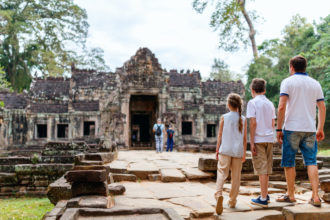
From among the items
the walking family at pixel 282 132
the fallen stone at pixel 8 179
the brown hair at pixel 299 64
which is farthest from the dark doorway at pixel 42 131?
the brown hair at pixel 299 64

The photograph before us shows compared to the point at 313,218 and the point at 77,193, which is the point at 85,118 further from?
the point at 313,218

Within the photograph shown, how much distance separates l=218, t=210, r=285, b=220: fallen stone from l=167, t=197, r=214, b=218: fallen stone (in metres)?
0.35

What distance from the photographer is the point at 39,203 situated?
7145 millimetres

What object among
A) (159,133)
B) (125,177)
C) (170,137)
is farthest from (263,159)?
(170,137)

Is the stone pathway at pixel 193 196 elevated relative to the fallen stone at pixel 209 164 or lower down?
lower down

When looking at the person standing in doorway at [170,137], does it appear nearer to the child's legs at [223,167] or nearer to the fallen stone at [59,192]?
the fallen stone at [59,192]

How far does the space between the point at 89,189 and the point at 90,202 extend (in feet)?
1.40

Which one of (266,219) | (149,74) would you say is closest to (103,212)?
(266,219)

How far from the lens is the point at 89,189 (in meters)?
4.14

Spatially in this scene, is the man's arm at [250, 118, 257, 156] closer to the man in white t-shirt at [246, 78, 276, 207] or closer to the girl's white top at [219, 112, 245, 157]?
the man in white t-shirt at [246, 78, 276, 207]

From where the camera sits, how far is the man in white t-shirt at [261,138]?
398cm

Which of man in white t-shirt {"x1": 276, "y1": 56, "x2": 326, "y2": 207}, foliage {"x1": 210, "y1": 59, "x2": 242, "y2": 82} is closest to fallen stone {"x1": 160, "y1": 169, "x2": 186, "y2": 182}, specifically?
man in white t-shirt {"x1": 276, "y1": 56, "x2": 326, "y2": 207}

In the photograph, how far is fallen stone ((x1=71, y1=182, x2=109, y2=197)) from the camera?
412 cm

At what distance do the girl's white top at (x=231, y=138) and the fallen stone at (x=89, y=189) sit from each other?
167 centimetres
